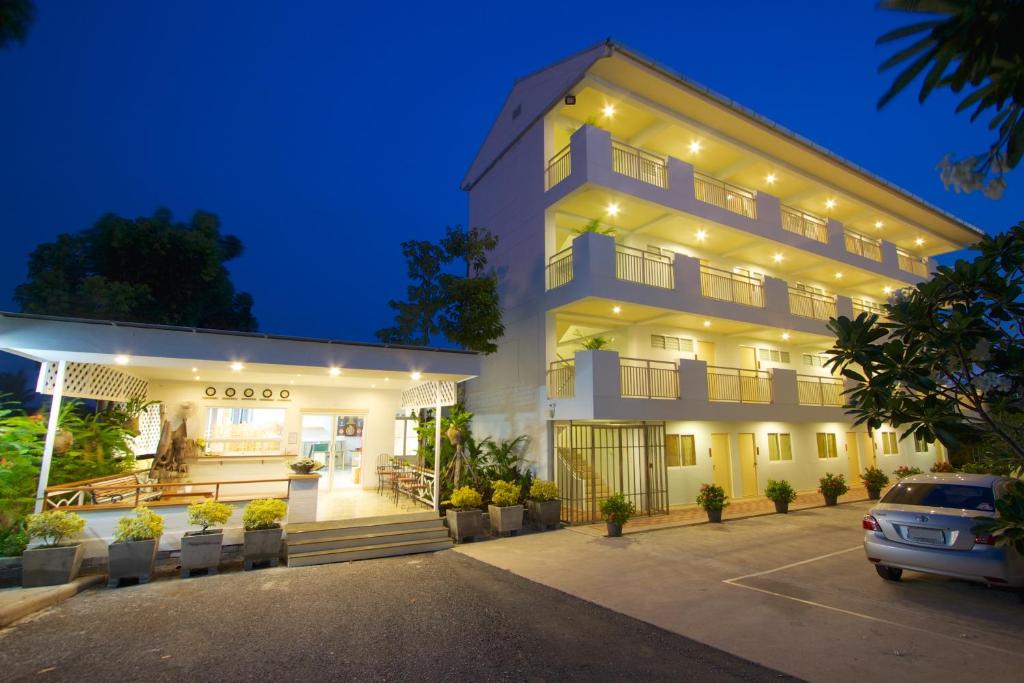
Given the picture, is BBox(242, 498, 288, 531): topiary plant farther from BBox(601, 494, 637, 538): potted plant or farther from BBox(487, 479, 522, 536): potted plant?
BBox(601, 494, 637, 538): potted plant

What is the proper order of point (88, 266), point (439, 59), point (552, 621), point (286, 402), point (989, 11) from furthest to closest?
point (439, 59) → point (88, 266) → point (286, 402) → point (552, 621) → point (989, 11)

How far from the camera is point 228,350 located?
9.25 metres

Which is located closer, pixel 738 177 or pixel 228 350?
pixel 228 350

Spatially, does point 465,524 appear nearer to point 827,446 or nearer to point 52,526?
point 52,526

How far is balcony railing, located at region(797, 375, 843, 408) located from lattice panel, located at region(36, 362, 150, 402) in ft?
64.8

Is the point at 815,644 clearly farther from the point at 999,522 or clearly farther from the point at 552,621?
the point at 552,621

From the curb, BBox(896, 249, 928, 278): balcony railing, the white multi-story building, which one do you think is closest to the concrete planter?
the white multi-story building

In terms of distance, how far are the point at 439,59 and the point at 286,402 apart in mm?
208739

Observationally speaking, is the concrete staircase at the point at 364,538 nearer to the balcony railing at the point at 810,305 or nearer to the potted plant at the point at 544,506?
the potted plant at the point at 544,506

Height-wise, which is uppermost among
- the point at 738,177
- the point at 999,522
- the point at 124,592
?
the point at 738,177

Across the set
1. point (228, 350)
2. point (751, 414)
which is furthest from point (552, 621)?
point (751, 414)

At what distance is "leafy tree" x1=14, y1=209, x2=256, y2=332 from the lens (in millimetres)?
18625

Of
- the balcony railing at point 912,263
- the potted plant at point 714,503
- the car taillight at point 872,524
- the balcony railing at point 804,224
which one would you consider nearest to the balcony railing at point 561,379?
the potted plant at point 714,503

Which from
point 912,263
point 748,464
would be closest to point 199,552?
point 748,464
